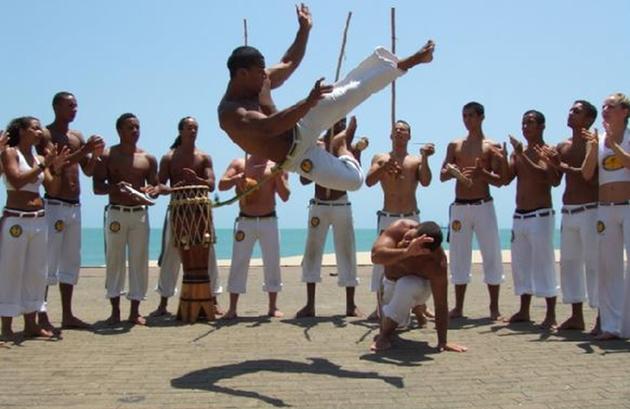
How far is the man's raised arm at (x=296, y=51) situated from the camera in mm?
7156

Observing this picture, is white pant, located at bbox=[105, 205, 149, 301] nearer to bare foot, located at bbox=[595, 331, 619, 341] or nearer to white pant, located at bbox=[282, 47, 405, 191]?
white pant, located at bbox=[282, 47, 405, 191]

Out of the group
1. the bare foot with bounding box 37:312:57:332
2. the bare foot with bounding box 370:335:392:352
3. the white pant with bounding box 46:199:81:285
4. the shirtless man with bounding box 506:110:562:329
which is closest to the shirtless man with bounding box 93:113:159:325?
the white pant with bounding box 46:199:81:285

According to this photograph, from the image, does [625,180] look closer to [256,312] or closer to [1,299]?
[256,312]

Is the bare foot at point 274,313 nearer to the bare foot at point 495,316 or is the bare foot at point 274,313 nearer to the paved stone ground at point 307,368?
the paved stone ground at point 307,368

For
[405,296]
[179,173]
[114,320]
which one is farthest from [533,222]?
[114,320]

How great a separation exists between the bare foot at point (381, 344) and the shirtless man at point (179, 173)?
305 centimetres

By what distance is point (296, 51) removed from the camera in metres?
7.29

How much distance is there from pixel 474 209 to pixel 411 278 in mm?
2298

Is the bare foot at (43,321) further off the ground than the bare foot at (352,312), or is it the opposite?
the bare foot at (43,321)

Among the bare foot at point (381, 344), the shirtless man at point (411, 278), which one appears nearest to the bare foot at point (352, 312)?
the shirtless man at point (411, 278)

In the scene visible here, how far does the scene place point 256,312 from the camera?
10.0m

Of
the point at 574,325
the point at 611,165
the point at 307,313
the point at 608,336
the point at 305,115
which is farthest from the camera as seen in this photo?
the point at 307,313

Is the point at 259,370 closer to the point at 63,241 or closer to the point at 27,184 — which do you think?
the point at 27,184

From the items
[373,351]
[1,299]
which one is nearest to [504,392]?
[373,351]
